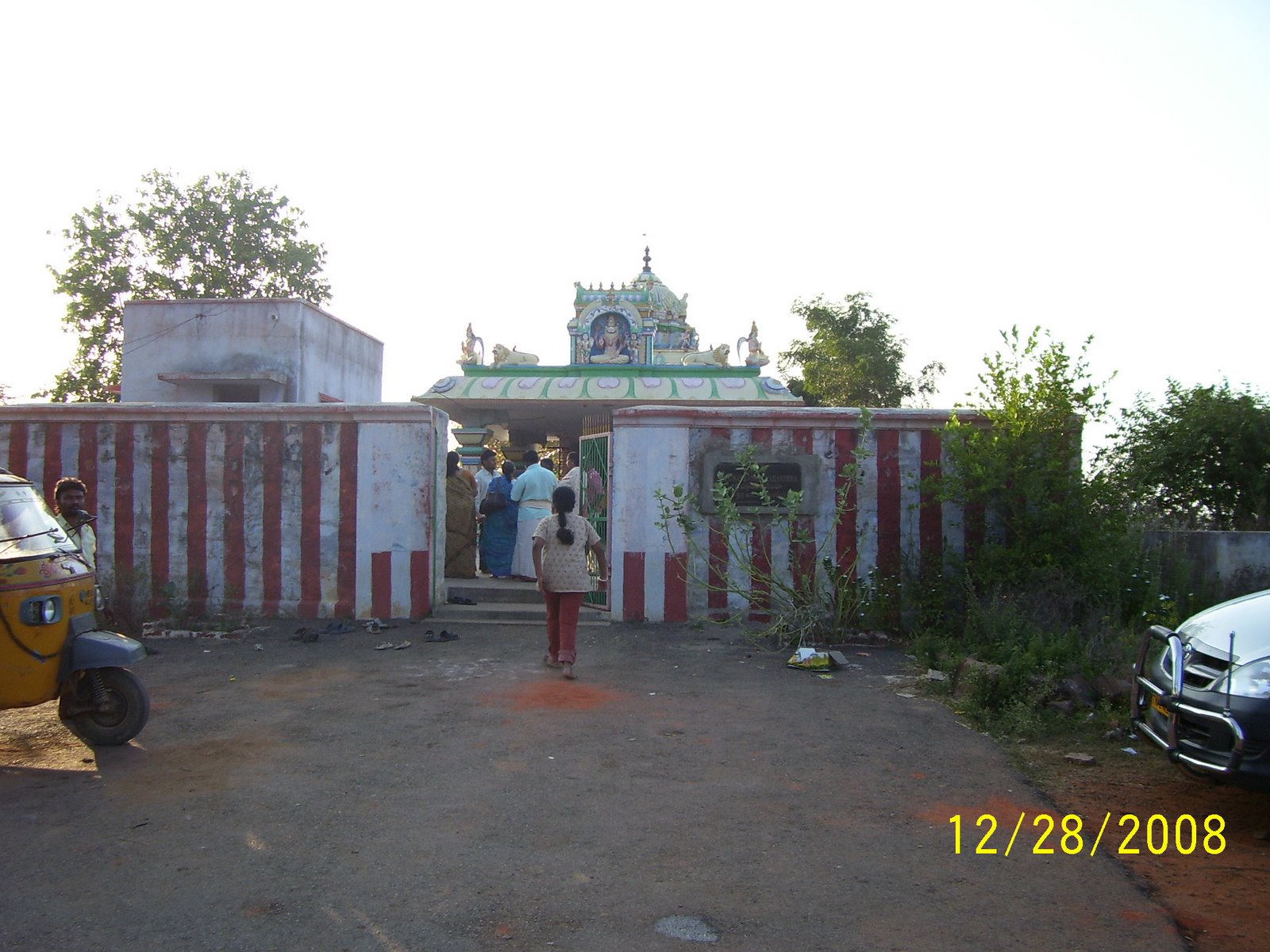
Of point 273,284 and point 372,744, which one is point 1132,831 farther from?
point 273,284

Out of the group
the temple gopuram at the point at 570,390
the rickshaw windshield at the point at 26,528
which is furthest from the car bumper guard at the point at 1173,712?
the temple gopuram at the point at 570,390

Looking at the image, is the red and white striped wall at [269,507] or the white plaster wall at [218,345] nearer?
the red and white striped wall at [269,507]

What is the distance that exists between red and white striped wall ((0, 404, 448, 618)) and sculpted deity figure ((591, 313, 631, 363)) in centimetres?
1218

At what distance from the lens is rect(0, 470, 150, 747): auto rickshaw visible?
5574 millimetres

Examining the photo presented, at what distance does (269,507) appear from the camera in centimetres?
1115

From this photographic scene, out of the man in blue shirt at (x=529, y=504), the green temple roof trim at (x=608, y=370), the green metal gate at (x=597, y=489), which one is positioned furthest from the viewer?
the green temple roof trim at (x=608, y=370)

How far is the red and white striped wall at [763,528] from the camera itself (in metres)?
10.6

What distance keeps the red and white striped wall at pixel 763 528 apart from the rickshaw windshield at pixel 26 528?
5.72 meters

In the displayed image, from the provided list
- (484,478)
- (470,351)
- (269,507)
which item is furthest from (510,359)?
(269,507)

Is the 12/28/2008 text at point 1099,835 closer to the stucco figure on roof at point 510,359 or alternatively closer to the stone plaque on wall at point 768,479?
the stone plaque on wall at point 768,479

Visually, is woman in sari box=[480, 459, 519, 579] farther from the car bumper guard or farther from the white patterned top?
the car bumper guard

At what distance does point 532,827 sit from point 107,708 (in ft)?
9.70

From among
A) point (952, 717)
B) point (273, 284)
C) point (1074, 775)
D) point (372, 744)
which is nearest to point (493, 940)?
point (372, 744)

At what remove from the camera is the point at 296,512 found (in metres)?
11.1
